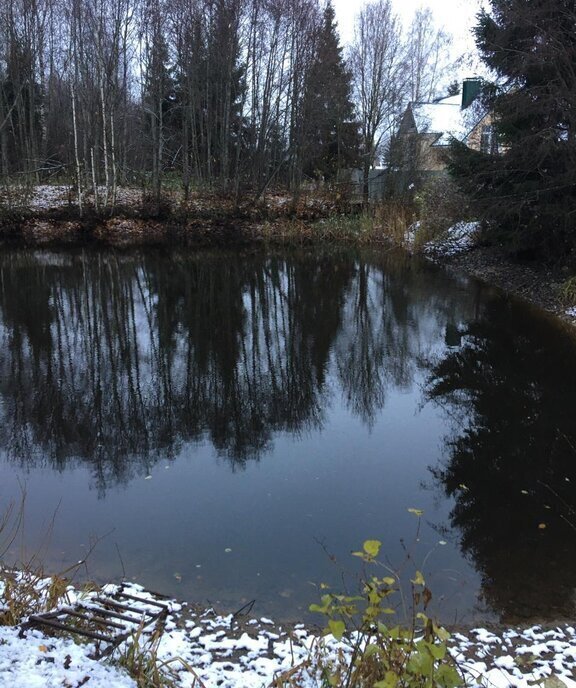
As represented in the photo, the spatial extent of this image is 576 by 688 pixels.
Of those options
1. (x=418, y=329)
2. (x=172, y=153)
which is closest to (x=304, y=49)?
(x=172, y=153)

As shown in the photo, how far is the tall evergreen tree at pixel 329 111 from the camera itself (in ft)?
103

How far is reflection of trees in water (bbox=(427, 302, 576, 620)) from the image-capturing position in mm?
4699

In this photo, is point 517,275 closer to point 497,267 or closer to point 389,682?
point 497,267

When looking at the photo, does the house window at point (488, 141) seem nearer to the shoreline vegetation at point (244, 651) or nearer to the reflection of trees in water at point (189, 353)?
the reflection of trees in water at point (189, 353)

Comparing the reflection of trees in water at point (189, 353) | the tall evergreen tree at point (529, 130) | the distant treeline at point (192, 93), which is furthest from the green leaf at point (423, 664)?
the distant treeline at point (192, 93)

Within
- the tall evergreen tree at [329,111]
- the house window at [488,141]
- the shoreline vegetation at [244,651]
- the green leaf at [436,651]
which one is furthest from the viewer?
the tall evergreen tree at [329,111]

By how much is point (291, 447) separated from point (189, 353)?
158 inches

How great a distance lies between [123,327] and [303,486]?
7290 millimetres

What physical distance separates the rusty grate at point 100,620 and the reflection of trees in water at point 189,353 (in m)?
2.46

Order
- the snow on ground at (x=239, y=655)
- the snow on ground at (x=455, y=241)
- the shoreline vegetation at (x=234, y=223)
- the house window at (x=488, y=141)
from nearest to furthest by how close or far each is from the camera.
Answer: the snow on ground at (x=239, y=655) < the house window at (x=488, y=141) < the snow on ground at (x=455, y=241) < the shoreline vegetation at (x=234, y=223)

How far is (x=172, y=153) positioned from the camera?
1391 inches

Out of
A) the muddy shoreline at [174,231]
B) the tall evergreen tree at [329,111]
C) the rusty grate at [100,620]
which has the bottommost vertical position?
the rusty grate at [100,620]

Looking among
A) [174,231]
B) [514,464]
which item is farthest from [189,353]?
[174,231]

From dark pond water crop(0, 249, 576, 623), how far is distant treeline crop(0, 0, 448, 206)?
1761cm
